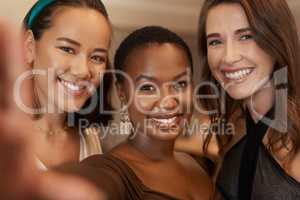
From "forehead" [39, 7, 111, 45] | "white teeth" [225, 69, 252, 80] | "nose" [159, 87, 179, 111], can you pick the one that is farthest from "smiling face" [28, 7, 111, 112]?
"white teeth" [225, 69, 252, 80]

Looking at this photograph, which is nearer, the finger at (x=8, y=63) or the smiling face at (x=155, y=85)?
the finger at (x=8, y=63)

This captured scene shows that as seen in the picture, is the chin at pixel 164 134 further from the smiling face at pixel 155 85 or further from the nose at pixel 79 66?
the nose at pixel 79 66

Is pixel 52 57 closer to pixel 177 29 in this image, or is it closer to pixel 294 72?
pixel 177 29

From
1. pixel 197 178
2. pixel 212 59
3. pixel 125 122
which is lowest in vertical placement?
pixel 197 178

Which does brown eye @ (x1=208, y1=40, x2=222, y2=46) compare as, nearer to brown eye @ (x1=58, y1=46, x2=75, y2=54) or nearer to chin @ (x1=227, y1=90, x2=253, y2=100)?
chin @ (x1=227, y1=90, x2=253, y2=100)

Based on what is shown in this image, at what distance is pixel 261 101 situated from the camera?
646 millimetres

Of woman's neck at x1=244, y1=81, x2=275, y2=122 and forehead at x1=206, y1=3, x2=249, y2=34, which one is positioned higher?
forehead at x1=206, y1=3, x2=249, y2=34

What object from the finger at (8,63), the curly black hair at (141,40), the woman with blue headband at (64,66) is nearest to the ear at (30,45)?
the woman with blue headband at (64,66)

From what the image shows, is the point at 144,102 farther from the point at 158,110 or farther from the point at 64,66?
the point at 64,66

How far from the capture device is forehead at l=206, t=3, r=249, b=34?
2.00ft

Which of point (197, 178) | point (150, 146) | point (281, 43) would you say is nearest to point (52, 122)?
point (150, 146)

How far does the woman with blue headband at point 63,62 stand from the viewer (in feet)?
1.84

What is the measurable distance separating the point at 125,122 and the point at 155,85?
0.25 feet

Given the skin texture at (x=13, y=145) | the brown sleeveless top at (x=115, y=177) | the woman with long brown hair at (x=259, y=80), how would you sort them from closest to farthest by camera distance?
1. the skin texture at (x=13, y=145)
2. the brown sleeveless top at (x=115, y=177)
3. the woman with long brown hair at (x=259, y=80)
